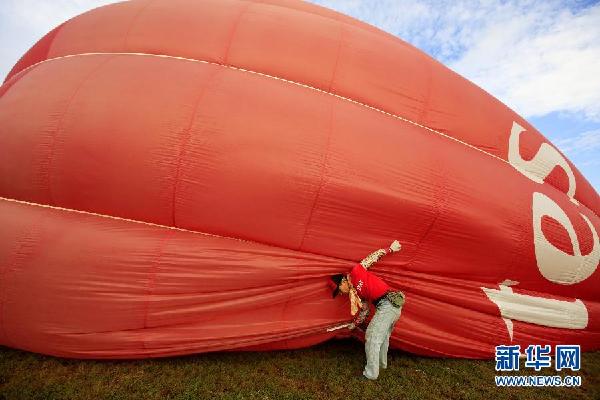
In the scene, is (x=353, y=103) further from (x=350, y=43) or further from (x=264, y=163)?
(x=264, y=163)

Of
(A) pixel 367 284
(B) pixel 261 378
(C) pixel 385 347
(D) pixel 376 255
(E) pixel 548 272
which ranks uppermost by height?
(E) pixel 548 272

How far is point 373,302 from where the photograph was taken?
4734 mm

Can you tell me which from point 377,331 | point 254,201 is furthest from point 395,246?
point 254,201

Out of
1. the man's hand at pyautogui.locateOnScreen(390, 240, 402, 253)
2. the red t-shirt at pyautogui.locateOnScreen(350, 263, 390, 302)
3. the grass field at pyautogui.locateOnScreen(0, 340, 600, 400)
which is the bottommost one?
the grass field at pyautogui.locateOnScreen(0, 340, 600, 400)

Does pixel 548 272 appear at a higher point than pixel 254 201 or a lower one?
higher

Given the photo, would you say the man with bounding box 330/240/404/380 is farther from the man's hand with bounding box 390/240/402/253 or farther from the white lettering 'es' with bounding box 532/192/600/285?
the white lettering 'es' with bounding box 532/192/600/285

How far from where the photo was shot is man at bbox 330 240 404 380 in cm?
455

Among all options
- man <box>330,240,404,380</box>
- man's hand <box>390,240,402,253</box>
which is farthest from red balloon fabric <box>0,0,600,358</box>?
man <box>330,240,404,380</box>

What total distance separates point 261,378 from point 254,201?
6.59 ft

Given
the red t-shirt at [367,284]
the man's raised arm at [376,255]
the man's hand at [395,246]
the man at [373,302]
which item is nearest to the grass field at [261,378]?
the man at [373,302]

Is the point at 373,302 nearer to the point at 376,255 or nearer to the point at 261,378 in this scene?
the point at 376,255

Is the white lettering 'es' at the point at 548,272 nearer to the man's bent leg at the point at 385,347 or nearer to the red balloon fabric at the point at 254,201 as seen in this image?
the red balloon fabric at the point at 254,201

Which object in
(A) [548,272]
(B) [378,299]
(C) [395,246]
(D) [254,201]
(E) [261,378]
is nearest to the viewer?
(E) [261,378]

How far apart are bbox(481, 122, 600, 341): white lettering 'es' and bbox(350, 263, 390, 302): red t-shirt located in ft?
5.67
